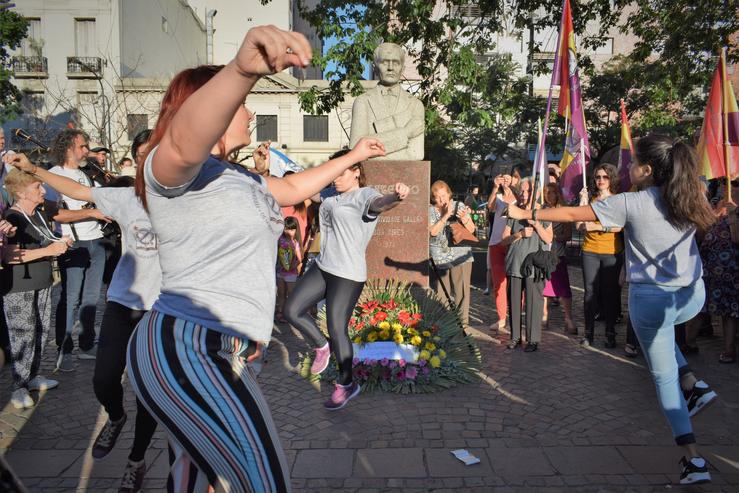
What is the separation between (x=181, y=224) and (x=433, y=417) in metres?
3.35

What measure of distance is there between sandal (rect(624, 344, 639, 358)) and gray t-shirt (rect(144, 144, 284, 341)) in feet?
18.9

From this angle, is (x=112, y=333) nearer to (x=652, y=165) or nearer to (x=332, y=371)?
(x=332, y=371)

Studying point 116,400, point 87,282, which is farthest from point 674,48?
point 116,400

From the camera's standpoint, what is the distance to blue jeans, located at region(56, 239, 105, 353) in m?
5.98

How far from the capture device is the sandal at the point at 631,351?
6629 millimetres

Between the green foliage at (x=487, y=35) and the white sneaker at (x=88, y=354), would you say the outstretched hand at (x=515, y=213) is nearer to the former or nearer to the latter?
the white sneaker at (x=88, y=354)

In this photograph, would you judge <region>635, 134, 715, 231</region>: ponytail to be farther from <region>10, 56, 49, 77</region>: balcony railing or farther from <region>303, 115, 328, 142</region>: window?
<region>10, 56, 49, 77</region>: balcony railing

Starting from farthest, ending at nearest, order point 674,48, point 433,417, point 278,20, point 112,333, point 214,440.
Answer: point 278,20, point 674,48, point 433,417, point 112,333, point 214,440

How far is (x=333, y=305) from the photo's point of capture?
4.82 meters

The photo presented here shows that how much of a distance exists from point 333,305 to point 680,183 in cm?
262

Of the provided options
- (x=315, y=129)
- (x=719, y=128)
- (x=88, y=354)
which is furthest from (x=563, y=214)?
(x=315, y=129)

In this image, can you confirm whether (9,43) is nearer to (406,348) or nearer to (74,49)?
(74,49)

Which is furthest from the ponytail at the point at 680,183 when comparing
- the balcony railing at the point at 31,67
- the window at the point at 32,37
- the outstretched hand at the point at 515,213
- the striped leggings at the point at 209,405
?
the window at the point at 32,37

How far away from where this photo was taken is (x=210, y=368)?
A: 1.81 meters
